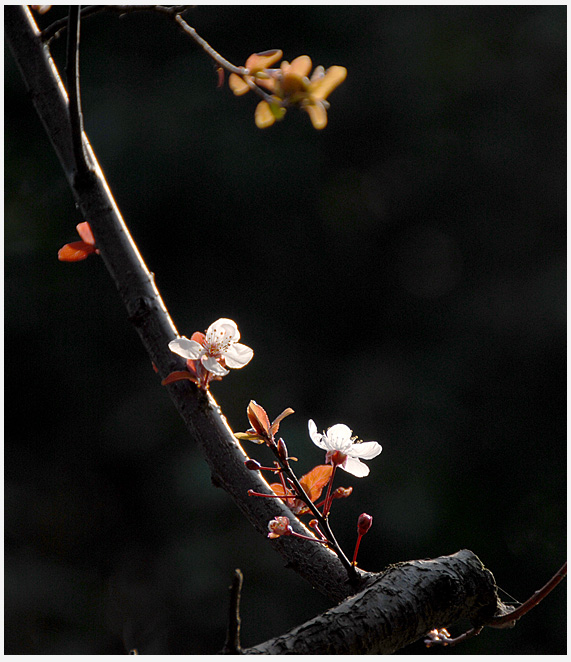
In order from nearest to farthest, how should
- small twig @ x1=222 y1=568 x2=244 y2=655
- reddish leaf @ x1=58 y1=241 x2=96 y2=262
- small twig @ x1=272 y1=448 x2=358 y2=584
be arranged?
small twig @ x1=222 y1=568 x2=244 y2=655 < small twig @ x1=272 y1=448 x2=358 y2=584 < reddish leaf @ x1=58 y1=241 x2=96 y2=262

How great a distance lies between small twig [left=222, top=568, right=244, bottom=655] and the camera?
8.6 inches

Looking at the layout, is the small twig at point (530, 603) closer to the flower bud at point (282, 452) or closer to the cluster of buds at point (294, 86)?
the flower bud at point (282, 452)

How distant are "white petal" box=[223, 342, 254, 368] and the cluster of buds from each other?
0.48ft

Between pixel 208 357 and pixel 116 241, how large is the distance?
10 cm

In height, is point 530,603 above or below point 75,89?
below

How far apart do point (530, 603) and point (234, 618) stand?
180 mm

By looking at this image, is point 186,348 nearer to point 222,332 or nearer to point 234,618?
point 222,332

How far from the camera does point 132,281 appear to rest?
407mm

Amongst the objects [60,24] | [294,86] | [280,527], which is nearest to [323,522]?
[280,527]

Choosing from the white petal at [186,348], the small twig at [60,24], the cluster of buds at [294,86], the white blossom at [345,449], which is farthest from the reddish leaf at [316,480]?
the small twig at [60,24]

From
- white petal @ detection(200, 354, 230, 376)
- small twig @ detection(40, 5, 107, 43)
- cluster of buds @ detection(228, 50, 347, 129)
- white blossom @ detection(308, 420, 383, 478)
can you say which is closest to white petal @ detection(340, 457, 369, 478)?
white blossom @ detection(308, 420, 383, 478)

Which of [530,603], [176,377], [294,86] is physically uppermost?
[294,86]

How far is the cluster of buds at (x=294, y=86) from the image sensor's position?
0.31 meters

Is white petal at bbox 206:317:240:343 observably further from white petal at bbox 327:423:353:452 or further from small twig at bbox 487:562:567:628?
small twig at bbox 487:562:567:628
